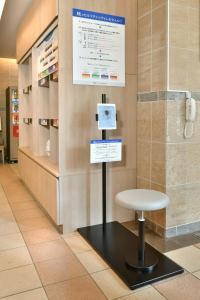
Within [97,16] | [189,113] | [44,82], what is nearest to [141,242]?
[189,113]

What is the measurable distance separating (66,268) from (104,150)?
1.16 meters

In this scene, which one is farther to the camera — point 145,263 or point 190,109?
point 190,109

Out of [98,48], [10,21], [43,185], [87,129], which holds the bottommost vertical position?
[43,185]

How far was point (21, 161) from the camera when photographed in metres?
5.08

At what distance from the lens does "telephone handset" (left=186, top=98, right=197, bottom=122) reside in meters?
2.75

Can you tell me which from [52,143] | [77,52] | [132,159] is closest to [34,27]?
[77,52]

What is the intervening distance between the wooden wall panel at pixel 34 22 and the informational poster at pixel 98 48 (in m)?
0.34

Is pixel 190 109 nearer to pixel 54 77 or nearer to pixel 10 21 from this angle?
pixel 54 77

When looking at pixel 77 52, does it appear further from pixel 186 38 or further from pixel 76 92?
pixel 186 38

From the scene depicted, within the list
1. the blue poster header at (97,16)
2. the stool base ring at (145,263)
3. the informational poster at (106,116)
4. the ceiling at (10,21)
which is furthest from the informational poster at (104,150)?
the ceiling at (10,21)

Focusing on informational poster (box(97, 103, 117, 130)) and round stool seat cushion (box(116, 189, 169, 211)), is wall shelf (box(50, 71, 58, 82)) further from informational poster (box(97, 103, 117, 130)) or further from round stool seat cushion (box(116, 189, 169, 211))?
round stool seat cushion (box(116, 189, 169, 211))

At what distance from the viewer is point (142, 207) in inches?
83.0

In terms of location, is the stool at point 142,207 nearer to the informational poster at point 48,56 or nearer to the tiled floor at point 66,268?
the tiled floor at point 66,268

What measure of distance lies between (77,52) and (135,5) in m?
0.93
